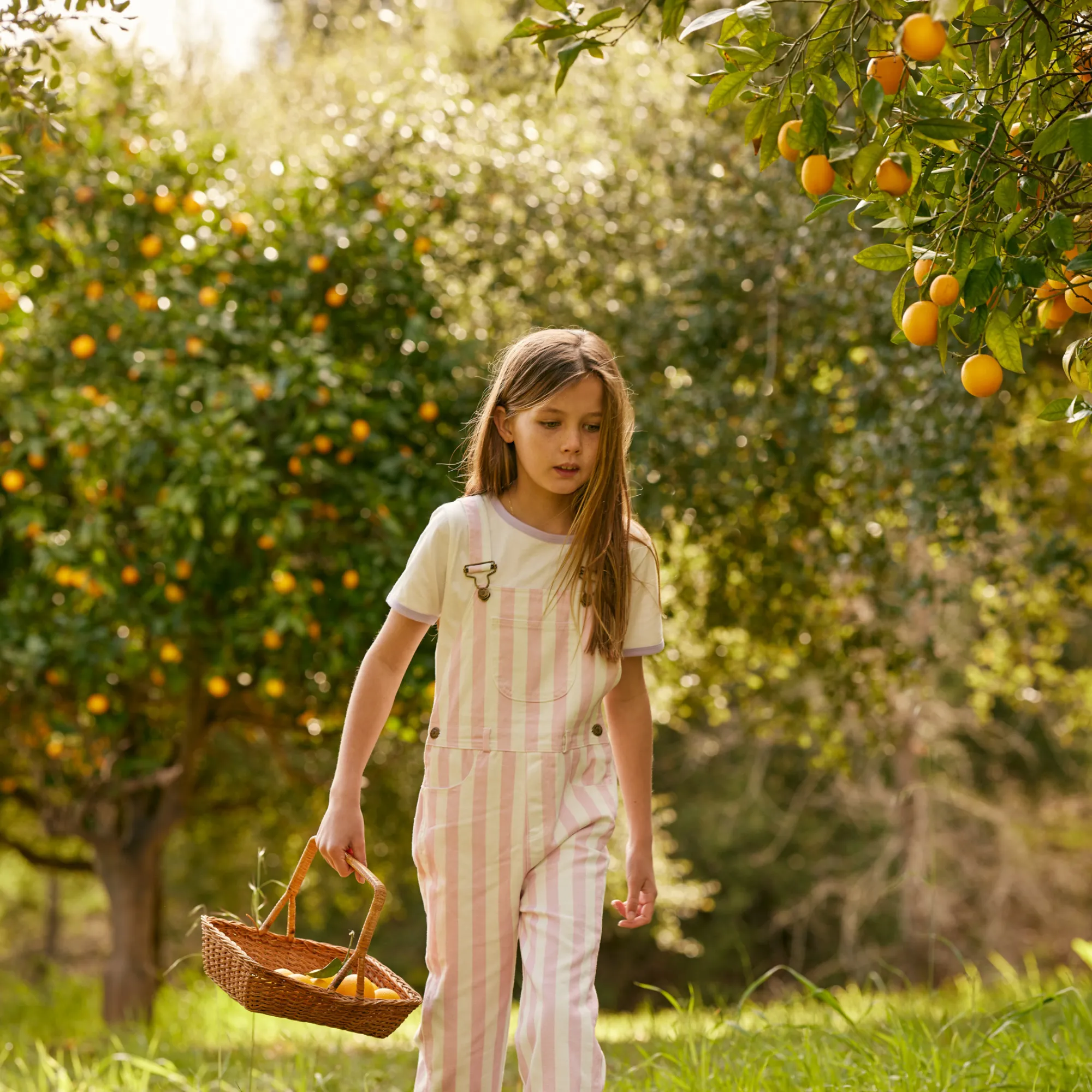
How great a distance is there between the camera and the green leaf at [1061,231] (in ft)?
4.80

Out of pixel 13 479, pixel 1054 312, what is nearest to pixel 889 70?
pixel 1054 312

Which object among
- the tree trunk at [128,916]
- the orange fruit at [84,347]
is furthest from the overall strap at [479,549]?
the tree trunk at [128,916]

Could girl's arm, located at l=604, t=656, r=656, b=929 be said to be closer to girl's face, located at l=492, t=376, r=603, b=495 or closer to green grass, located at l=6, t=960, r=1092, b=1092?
girl's face, located at l=492, t=376, r=603, b=495

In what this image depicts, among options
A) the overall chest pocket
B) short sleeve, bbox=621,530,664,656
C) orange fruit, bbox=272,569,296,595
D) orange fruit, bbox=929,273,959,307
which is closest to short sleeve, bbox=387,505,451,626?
the overall chest pocket

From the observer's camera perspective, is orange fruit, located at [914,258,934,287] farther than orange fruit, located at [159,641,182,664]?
No

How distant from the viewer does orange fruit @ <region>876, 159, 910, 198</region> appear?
4.76 ft

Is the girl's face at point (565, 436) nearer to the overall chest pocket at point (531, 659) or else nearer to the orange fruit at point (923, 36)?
the overall chest pocket at point (531, 659)

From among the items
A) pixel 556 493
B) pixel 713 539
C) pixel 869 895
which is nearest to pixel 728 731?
pixel 869 895

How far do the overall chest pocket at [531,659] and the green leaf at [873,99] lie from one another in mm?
969

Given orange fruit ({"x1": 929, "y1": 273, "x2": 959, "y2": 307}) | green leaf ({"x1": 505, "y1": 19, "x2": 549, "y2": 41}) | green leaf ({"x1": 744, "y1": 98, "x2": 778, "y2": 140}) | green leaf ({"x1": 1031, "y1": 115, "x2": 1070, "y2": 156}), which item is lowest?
orange fruit ({"x1": 929, "y1": 273, "x2": 959, "y2": 307})

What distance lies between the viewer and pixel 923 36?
1.28 m

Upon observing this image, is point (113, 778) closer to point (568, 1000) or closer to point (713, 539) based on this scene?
point (713, 539)

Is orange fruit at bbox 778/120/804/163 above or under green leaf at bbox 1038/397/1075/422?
above

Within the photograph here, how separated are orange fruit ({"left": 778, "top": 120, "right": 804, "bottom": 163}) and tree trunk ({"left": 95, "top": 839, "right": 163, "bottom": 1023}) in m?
5.14
